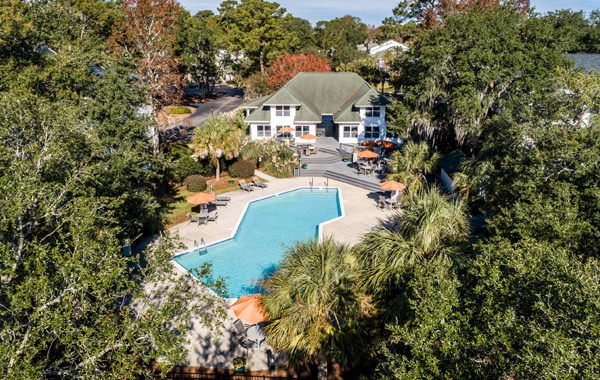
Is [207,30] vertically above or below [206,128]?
above

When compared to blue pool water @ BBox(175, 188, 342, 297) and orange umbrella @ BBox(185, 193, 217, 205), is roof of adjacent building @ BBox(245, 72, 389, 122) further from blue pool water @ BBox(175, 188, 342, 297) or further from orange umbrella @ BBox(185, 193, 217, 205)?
orange umbrella @ BBox(185, 193, 217, 205)

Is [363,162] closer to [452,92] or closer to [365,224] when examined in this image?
[452,92]

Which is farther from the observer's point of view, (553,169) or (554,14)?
(554,14)

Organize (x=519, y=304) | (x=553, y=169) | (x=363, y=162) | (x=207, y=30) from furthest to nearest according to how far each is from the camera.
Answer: (x=207, y=30) < (x=363, y=162) < (x=553, y=169) < (x=519, y=304)

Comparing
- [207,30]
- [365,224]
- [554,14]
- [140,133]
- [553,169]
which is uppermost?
[207,30]

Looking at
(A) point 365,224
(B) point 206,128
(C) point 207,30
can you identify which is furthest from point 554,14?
(C) point 207,30

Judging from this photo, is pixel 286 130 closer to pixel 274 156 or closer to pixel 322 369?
pixel 274 156

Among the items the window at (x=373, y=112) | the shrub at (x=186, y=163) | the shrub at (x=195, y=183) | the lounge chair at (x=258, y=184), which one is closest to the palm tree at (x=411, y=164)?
the lounge chair at (x=258, y=184)
